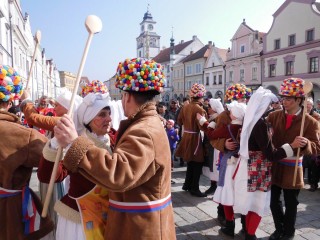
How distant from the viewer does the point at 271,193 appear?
399 cm

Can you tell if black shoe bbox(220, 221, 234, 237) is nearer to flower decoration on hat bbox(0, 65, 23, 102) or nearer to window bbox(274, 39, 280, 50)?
flower decoration on hat bbox(0, 65, 23, 102)

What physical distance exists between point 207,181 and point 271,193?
2894mm

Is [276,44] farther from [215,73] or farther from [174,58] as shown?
[174,58]

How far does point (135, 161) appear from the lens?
5.14 ft

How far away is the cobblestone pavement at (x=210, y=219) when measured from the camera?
4.05 meters

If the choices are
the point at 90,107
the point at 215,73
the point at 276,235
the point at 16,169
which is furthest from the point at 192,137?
the point at 215,73

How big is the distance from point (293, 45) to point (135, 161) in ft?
103

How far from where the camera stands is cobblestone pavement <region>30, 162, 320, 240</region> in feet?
13.3

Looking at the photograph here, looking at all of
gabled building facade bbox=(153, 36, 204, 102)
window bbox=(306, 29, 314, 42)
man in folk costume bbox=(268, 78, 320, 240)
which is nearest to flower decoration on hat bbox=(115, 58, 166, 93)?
man in folk costume bbox=(268, 78, 320, 240)

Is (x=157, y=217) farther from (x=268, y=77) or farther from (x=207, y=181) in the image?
(x=268, y=77)

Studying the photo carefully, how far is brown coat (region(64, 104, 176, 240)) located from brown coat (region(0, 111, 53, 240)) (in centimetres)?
72

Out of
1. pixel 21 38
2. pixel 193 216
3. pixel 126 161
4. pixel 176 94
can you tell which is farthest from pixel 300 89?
pixel 176 94

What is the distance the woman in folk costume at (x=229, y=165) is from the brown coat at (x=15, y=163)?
7.81 ft

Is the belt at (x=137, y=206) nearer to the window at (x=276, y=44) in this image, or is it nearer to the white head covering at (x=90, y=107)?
the white head covering at (x=90, y=107)
